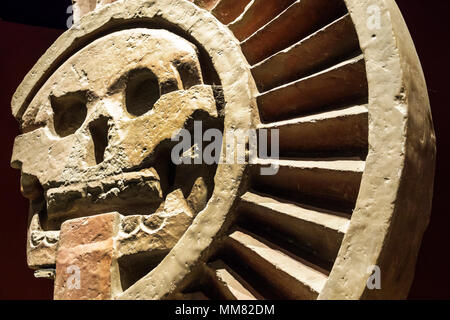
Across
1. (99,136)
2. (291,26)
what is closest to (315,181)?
(291,26)

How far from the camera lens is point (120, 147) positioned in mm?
1519

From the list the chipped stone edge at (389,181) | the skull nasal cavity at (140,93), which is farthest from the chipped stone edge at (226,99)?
the chipped stone edge at (389,181)

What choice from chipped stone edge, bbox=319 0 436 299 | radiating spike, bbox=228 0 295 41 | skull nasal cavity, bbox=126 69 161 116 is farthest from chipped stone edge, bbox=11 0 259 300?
chipped stone edge, bbox=319 0 436 299

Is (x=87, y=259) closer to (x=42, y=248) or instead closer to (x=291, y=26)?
(x=42, y=248)

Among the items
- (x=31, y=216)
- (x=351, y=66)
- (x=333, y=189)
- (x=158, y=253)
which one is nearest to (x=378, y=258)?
(x=333, y=189)

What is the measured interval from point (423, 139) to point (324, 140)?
255 mm

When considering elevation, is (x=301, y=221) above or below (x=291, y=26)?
below

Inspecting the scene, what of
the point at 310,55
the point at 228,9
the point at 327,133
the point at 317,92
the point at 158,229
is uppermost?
the point at 228,9

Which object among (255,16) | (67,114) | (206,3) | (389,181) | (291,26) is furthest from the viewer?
(67,114)

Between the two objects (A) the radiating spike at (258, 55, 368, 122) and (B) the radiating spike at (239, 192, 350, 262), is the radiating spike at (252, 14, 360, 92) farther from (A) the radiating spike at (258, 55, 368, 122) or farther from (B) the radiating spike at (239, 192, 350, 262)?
(B) the radiating spike at (239, 192, 350, 262)

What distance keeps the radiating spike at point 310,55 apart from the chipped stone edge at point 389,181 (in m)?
0.09

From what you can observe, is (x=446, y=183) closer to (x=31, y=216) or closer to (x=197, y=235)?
(x=197, y=235)

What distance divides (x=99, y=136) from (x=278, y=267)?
2.80 feet

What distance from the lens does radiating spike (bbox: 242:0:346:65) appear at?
132cm
